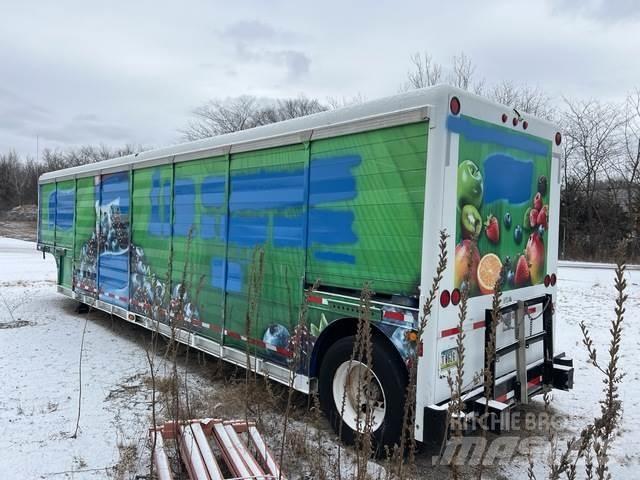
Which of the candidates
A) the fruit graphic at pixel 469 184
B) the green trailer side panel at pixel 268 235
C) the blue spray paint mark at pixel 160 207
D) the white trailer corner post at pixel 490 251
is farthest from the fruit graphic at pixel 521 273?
the blue spray paint mark at pixel 160 207

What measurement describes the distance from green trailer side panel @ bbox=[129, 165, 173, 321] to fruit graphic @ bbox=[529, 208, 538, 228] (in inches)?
164

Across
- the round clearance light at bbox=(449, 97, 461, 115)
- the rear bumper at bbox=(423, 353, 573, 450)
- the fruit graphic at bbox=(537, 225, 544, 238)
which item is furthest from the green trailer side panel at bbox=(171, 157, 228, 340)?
the fruit graphic at bbox=(537, 225, 544, 238)

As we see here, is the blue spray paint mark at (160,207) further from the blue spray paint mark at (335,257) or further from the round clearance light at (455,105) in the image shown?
the round clearance light at (455,105)

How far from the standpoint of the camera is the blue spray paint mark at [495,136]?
365cm

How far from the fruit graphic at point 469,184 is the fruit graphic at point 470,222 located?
47 millimetres

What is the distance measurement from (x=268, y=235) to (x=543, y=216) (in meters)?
2.66

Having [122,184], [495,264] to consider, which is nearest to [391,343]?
[495,264]

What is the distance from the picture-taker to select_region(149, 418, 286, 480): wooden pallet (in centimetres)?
316

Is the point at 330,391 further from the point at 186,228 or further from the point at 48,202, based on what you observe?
the point at 48,202

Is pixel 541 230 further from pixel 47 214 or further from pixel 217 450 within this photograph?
pixel 47 214

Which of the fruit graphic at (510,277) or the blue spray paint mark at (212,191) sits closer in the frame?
the fruit graphic at (510,277)

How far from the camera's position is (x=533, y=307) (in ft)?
15.1

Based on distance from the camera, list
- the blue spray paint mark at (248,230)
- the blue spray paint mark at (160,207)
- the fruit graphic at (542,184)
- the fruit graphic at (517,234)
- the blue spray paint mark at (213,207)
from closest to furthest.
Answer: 1. the fruit graphic at (517,234)
2. the fruit graphic at (542,184)
3. the blue spray paint mark at (248,230)
4. the blue spray paint mark at (213,207)
5. the blue spray paint mark at (160,207)

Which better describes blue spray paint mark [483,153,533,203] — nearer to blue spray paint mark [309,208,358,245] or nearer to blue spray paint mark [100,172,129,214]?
blue spray paint mark [309,208,358,245]
